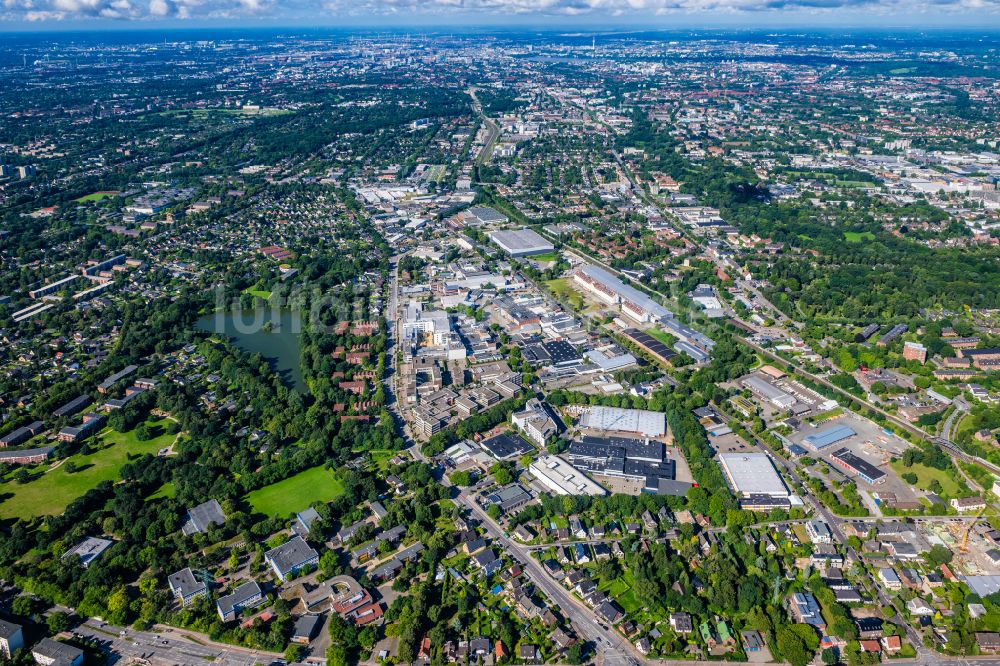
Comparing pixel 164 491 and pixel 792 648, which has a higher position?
pixel 792 648

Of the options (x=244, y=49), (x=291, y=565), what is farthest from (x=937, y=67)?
(x=244, y=49)

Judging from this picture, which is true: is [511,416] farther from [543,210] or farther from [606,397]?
[543,210]

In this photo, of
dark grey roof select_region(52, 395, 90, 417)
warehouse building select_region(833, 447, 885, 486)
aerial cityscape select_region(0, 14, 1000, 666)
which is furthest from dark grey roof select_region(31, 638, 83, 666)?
warehouse building select_region(833, 447, 885, 486)

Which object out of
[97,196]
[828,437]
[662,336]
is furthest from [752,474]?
[97,196]

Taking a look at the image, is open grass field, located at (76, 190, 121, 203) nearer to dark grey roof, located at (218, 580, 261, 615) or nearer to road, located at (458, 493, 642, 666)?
dark grey roof, located at (218, 580, 261, 615)

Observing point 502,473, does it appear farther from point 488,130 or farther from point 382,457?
point 488,130
